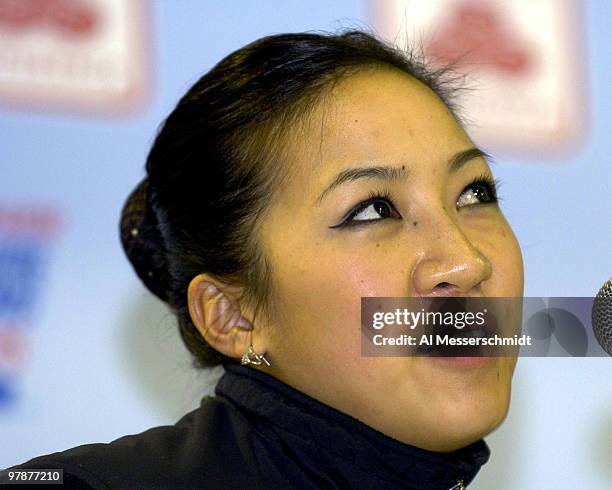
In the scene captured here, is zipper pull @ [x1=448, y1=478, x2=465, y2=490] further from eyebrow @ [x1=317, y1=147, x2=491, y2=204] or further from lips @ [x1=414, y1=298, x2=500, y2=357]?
eyebrow @ [x1=317, y1=147, x2=491, y2=204]

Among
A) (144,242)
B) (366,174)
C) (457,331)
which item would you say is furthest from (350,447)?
(144,242)

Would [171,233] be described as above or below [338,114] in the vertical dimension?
below

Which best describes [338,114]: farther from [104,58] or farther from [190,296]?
[104,58]

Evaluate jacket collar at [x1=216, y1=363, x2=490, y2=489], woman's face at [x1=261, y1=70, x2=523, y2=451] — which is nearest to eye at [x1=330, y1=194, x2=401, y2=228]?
woman's face at [x1=261, y1=70, x2=523, y2=451]

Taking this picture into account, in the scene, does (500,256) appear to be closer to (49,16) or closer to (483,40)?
(483,40)

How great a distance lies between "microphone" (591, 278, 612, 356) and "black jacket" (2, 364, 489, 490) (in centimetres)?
31

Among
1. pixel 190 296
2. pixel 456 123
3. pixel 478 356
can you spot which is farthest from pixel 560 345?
pixel 190 296

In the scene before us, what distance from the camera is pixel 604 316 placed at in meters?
0.89

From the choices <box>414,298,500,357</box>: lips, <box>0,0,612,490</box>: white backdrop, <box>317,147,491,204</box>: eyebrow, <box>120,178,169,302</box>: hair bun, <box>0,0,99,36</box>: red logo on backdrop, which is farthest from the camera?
<box>0,0,99,36</box>: red logo on backdrop

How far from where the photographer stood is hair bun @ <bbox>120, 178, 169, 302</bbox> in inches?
55.2

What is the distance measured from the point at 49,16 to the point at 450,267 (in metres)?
1.01

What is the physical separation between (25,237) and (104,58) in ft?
1.12

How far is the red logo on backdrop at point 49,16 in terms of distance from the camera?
176 cm

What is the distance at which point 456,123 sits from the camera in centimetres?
128
